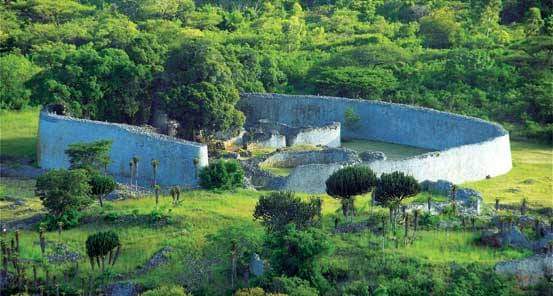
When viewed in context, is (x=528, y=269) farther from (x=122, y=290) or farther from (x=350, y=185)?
(x=122, y=290)

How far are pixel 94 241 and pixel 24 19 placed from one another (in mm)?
56328

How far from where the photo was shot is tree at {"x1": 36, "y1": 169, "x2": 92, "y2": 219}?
43219 mm

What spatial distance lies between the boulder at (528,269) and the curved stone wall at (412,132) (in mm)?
12055

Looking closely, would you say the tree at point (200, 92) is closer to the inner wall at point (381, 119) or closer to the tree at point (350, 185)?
the inner wall at point (381, 119)

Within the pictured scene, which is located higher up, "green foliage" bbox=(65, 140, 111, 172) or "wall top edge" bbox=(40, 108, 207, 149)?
"wall top edge" bbox=(40, 108, 207, 149)

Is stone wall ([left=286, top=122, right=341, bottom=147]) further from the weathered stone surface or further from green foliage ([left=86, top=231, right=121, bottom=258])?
green foliage ([left=86, top=231, right=121, bottom=258])

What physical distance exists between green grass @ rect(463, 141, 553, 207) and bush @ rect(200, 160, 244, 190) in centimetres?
996

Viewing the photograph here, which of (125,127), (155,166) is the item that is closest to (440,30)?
(125,127)

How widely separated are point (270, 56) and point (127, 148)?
23845 mm

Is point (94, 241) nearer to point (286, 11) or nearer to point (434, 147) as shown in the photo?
point (434, 147)

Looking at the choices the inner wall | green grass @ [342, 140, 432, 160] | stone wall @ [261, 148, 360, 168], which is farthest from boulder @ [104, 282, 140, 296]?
the inner wall

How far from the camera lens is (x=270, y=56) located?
246 ft

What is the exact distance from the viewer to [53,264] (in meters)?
39.7

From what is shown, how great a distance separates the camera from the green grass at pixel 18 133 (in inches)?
2291
